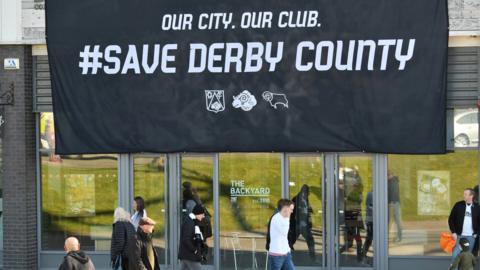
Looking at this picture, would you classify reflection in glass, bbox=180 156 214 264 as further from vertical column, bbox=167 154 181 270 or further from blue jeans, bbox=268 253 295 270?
blue jeans, bbox=268 253 295 270

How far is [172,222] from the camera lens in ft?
58.8

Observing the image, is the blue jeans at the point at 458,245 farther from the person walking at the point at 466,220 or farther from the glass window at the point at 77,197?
the glass window at the point at 77,197

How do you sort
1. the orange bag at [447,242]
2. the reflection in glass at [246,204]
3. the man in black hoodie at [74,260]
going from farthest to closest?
the reflection in glass at [246,204] < the orange bag at [447,242] < the man in black hoodie at [74,260]

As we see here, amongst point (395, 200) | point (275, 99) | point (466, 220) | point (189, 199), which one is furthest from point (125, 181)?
point (466, 220)

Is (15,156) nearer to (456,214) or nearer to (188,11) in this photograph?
(188,11)

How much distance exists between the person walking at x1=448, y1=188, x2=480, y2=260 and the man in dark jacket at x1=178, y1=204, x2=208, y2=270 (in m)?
4.71

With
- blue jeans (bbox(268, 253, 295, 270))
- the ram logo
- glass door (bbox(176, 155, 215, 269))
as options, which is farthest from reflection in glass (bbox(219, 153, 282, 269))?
blue jeans (bbox(268, 253, 295, 270))

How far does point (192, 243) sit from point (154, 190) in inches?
144

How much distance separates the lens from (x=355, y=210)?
17.2 metres

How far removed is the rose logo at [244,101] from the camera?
17.1 m

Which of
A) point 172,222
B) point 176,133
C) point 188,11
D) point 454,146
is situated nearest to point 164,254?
point 172,222

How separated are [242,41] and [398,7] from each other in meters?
3.08

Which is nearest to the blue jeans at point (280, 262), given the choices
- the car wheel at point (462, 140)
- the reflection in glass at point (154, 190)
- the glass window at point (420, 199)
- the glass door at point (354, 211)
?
the glass door at point (354, 211)

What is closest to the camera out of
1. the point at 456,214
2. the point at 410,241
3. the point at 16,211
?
the point at 456,214
